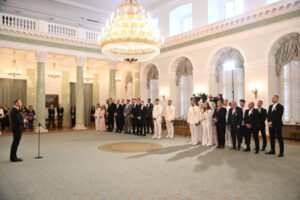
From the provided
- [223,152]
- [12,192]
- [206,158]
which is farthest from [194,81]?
[12,192]

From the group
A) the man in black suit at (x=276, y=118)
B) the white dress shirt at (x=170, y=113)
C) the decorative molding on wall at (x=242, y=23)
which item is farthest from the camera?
the white dress shirt at (x=170, y=113)

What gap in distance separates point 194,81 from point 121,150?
300 inches

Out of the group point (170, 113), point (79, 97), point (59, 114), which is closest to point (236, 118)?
point (170, 113)

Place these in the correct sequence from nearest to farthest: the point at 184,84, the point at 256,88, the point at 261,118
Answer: the point at 261,118
the point at 256,88
the point at 184,84

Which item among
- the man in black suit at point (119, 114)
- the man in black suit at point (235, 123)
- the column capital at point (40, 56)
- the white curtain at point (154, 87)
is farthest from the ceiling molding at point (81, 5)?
the man in black suit at point (235, 123)

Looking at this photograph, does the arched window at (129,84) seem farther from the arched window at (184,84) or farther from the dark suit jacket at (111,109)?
the dark suit jacket at (111,109)

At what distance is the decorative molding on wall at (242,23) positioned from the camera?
980cm

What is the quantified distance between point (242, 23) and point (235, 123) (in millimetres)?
6081

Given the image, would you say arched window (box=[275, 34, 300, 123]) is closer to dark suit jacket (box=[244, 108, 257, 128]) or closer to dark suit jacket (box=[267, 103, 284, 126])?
dark suit jacket (box=[244, 108, 257, 128])

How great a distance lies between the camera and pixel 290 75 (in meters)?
10.7

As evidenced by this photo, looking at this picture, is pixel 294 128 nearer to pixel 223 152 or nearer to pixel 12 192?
pixel 223 152

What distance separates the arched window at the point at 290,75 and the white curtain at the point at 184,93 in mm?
5525

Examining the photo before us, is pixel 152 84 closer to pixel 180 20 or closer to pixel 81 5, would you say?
pixel 180 20

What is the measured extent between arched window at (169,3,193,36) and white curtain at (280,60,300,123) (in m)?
6.57
